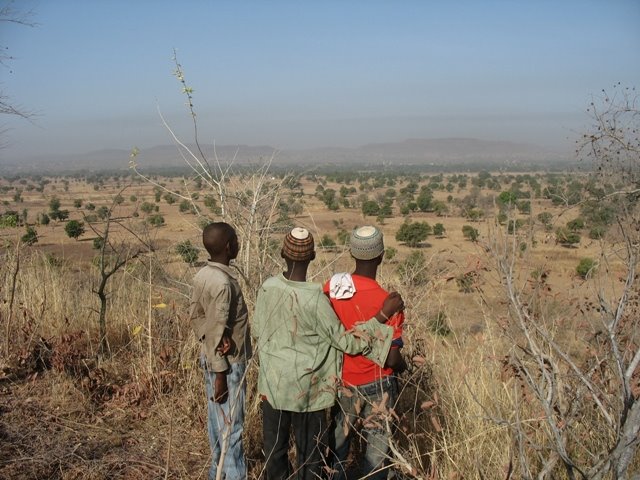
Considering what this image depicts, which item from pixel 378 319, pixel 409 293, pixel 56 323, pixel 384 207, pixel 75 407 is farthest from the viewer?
pixel 384 207

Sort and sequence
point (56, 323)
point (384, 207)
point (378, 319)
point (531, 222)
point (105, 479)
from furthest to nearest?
point (384, 207), point (56, 323), point (105, 479), point (378, 319), point (531, 222)

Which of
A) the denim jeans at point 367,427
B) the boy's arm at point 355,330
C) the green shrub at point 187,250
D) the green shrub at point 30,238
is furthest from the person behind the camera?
the green shrub at point 30,238

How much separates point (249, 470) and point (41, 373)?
2189 mm

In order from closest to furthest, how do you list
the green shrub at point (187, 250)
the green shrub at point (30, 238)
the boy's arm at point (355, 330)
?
the boy's arm at point (355, 330) < the green shrub at point (187, 250) < the green shrub at point (30, 238)

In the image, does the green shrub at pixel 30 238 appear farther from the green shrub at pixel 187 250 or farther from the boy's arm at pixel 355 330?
the boy's arm at pixel 355 330

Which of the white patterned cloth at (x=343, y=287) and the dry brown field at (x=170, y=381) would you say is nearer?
the white patterned cloth at (x=343, y=287)

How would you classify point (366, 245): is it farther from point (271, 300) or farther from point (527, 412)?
point (527, 412)

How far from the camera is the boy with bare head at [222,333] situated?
2.74m

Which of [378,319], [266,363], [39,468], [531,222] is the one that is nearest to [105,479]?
[39,468]

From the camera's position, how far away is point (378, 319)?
2490 millimetres

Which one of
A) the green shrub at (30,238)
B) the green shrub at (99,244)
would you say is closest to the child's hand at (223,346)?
the green shrub at (99,244)

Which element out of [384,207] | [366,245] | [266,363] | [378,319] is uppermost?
[366,245]

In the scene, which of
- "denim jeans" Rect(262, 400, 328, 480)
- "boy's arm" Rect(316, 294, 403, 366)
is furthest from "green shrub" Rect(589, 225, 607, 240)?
"denim jeans" Rect(262, 400, 328, 480)

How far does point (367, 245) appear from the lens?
2621mm
